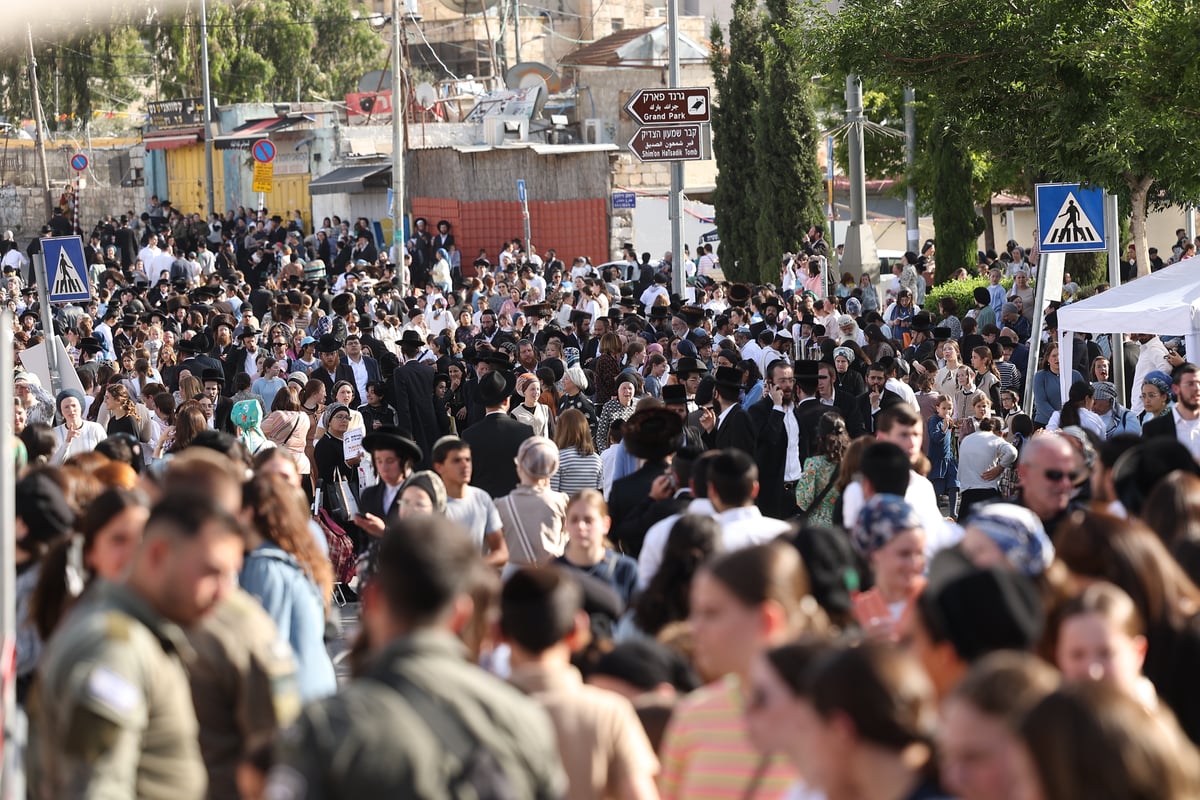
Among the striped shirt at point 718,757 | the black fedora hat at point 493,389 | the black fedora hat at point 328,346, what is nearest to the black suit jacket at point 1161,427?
the black fedora hat at point 493,389

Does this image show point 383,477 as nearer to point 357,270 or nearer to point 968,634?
point 968,634

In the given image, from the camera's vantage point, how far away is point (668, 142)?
1770 centimetres

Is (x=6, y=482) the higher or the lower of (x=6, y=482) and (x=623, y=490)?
the higher

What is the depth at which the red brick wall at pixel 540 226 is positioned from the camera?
1641 inches

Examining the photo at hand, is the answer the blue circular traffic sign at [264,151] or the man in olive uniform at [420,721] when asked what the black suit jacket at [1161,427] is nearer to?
the man in olive uniform at [420,721]

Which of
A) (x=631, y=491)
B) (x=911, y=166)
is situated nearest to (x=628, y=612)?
(x=631, y=491)

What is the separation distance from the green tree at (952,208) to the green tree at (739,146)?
4.49 metres

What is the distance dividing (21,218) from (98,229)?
1649cm

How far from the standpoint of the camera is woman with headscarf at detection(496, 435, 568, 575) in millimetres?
8273

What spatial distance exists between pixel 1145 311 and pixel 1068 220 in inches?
35.2

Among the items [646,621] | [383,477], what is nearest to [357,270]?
[383,477]

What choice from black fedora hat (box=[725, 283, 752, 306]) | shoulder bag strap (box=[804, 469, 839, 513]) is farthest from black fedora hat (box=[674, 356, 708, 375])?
black fedora hat (box=[725, 283, 752, 306])

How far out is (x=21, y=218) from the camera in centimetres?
5897

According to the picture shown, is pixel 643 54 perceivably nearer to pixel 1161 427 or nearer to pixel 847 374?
pixel 847 374
